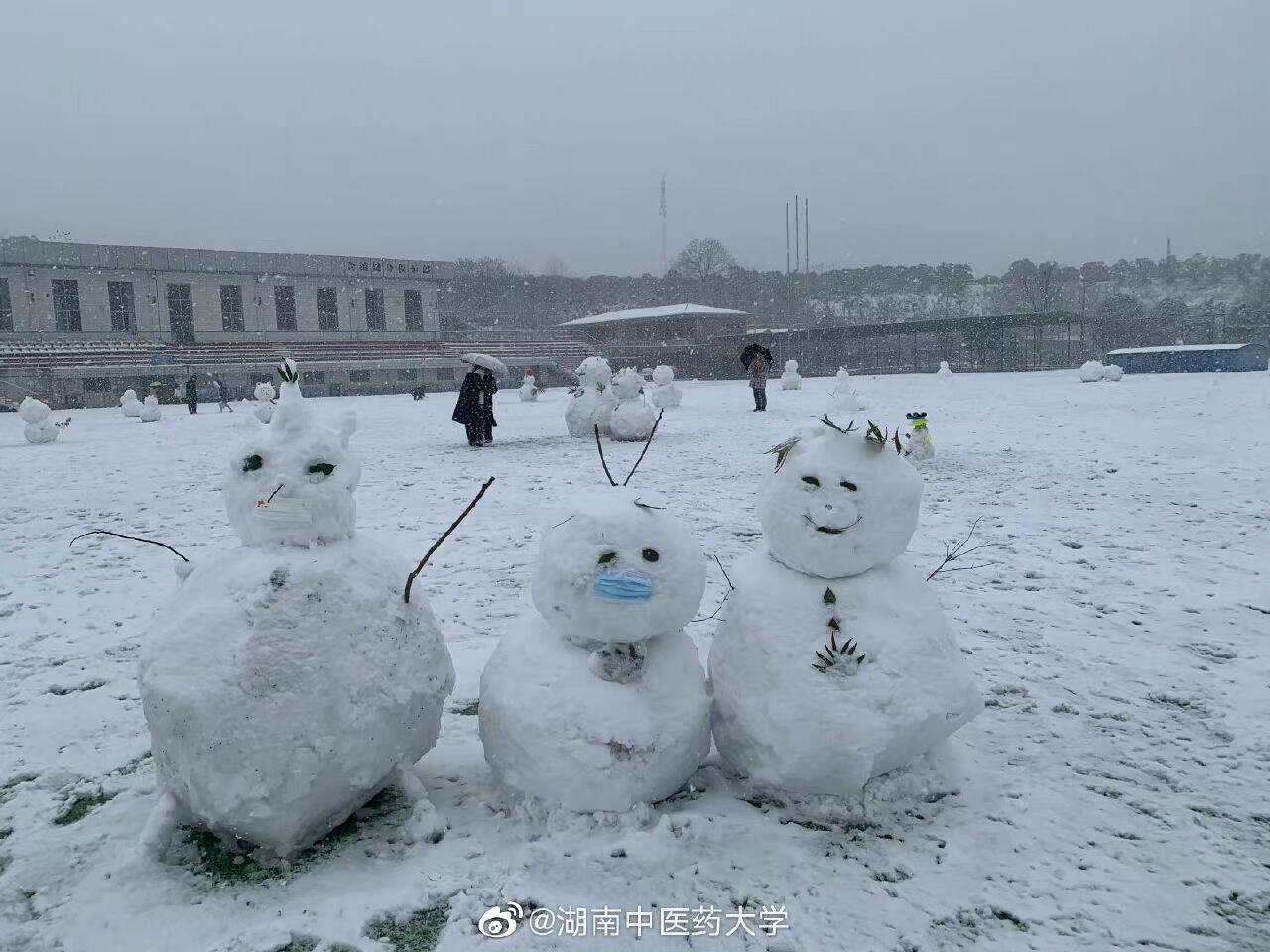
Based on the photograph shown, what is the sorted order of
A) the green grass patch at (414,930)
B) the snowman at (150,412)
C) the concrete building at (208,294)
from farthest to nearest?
the concrete building at (208,294) < the snowman at (150,412) < the green grass patch at (414,930)

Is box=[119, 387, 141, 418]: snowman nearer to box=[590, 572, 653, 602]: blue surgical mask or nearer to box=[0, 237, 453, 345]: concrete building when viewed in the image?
box=[0, 237, 453, 345]: concrete building

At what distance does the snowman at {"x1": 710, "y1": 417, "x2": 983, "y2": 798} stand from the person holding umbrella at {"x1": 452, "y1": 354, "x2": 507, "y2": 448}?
402 inches

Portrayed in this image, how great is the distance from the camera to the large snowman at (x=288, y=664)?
2.23m

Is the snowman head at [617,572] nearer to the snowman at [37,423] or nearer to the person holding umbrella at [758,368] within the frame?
the person holding umbrella at [758,368]

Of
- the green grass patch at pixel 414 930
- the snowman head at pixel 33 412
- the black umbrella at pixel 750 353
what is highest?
the black umbrella at pixel 750 353

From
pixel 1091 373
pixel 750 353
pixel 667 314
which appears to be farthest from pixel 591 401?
pixel 667 314

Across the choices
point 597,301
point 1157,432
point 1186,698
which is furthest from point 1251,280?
point 1186,698

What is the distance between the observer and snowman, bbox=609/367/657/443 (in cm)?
1311

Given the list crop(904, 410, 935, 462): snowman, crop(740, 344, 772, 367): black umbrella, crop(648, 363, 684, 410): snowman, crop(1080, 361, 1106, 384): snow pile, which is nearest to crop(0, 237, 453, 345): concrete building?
crop(648, 363, 684, 410): snowman

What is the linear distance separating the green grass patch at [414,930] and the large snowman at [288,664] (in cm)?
35

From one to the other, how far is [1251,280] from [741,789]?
3085 inches

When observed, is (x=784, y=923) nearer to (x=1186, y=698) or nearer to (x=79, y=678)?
(x=1186, y=698)

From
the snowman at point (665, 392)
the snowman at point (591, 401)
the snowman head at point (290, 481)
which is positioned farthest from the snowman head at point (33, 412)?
the snowman head at point (290, 481)

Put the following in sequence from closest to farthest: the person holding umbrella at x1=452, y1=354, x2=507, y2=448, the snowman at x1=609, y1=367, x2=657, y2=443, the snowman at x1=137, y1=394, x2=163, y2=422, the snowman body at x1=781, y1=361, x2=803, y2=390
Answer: the person holding umbrella at x1=452, y1=354, x2=507, y2=448
the snowman at x1=609, y1=367, x2=657, y2=443
the snowman at x1=137, y1=394, x2=163, y2=422
the snowman body at x1=781, y1=361, x2=803, y2=390
